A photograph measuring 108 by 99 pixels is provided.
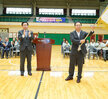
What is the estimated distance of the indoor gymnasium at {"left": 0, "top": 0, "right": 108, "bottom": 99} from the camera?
284 centimetres

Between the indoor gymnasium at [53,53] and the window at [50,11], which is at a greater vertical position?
the window at [50,11]

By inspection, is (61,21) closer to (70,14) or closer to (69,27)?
(69,27)

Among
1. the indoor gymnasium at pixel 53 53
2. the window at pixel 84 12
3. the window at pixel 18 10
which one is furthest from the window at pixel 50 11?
the window at pixel 84 12

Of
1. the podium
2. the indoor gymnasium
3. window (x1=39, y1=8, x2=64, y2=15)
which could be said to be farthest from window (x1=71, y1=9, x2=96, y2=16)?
the podium

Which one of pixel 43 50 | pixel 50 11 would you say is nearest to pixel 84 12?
pixel 50 11

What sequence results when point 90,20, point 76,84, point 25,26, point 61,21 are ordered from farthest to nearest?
point 90,20 < point 61,21 < point 25,26 < point 76,84

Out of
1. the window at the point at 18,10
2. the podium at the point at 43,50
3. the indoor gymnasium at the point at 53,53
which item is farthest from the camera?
the window at the point at 18,10

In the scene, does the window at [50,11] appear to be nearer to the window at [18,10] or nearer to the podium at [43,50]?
the window at [18,10]

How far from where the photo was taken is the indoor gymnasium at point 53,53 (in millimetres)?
2837

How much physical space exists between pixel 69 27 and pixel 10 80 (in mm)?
16573

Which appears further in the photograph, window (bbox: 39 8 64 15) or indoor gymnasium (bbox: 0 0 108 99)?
window (bbox: 39 8 64 15)

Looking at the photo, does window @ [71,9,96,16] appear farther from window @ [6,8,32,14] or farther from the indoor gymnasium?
window @ [6,8,32,14]

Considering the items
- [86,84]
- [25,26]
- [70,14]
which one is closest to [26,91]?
[86,84]

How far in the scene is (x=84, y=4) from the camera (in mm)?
21359
